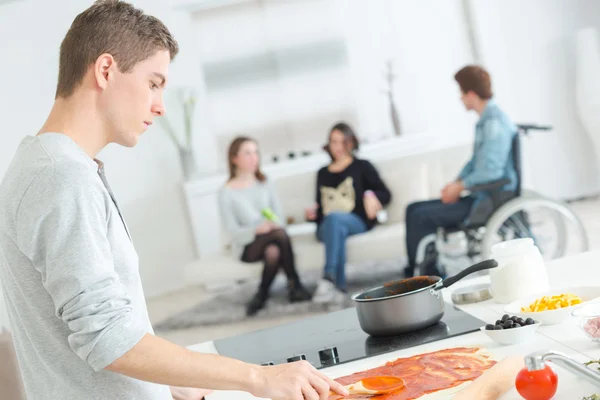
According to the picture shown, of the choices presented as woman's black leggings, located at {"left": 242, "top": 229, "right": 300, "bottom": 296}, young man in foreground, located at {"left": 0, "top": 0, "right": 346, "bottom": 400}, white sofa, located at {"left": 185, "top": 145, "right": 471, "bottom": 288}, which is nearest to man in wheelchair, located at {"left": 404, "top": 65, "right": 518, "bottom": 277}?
white sofa, located at {"left": 185, "top": 145, "right": 471, "bottom": 288}

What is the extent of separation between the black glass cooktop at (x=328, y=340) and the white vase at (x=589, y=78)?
5.76 meters

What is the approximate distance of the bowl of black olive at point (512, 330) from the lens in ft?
4.51

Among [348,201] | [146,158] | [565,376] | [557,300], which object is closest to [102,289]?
[565,376]

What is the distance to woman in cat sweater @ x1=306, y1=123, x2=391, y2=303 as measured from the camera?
5215mm

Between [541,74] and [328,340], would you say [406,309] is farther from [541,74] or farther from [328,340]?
[541,74]

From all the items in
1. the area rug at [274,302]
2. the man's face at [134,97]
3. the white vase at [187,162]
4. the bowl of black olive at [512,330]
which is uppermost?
the white vase at [187,162]

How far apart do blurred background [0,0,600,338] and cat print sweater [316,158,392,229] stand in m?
1.62

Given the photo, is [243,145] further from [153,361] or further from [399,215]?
[153,361]

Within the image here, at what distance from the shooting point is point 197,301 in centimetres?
646

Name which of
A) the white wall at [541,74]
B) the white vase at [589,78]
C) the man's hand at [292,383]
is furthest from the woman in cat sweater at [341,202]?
the man's hand at [292,383]

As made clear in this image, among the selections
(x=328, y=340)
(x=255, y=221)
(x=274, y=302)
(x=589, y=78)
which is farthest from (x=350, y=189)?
(x=328, y=340)

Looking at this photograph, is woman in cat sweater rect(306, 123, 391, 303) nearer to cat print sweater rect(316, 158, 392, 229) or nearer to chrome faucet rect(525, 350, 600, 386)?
cat print sweater rect(316, 158, 392, 229)

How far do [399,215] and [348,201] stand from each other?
38 centimetres

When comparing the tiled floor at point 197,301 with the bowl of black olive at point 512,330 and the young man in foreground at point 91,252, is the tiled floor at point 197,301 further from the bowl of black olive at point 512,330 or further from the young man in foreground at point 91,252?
the young man in foreground at point 91,252
